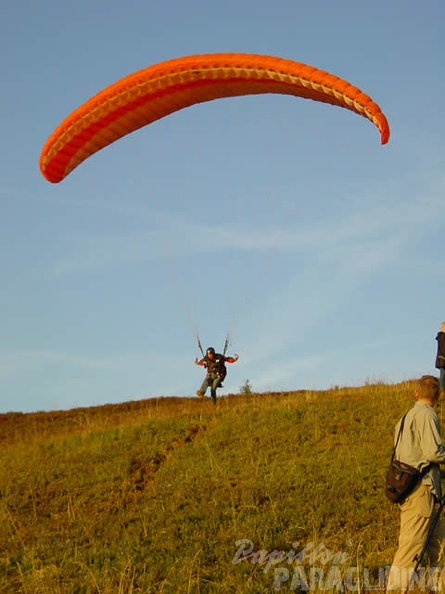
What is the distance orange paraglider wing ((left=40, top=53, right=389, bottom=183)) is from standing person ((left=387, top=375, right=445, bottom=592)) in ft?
17.9

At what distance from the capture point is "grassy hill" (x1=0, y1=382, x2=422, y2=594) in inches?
360

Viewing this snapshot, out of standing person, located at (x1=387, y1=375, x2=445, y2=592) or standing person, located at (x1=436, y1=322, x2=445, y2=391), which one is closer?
standing person, located at (x1=387, y1=375, x2=445, y2=592)

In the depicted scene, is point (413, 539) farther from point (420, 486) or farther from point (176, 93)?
point (176, 93)

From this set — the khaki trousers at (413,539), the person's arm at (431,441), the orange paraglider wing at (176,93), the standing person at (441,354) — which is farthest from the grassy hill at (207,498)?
the orange paraglider wing at (176,93)

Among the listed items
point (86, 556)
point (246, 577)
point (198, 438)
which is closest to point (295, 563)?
point (246, 577)

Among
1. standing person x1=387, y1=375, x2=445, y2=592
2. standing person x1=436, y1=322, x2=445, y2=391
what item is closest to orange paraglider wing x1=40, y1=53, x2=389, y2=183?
standing person x1=387, y1=375, x2=445, y2=592

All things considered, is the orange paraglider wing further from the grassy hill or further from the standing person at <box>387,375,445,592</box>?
the grassy hill

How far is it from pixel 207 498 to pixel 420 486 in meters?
6.76

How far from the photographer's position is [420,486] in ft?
23.2

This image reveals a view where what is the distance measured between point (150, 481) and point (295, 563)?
6.62 metres

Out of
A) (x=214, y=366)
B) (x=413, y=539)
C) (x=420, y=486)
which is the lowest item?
(x=413, y=539)

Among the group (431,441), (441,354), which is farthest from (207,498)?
(441,354)

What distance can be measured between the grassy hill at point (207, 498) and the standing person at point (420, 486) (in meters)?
0.80

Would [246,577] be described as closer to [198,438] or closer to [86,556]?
[86,556]
